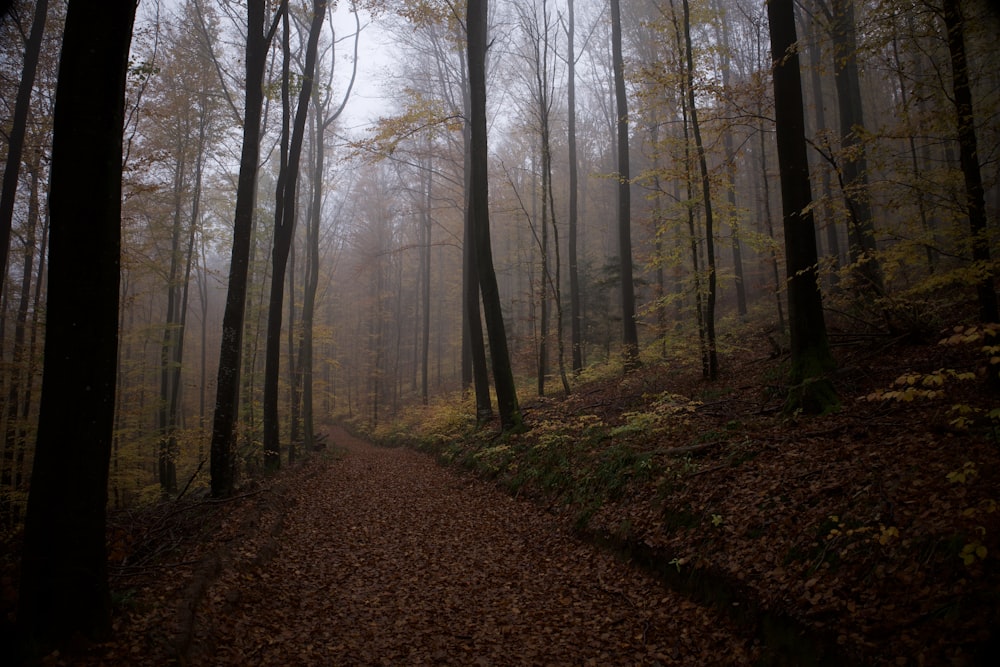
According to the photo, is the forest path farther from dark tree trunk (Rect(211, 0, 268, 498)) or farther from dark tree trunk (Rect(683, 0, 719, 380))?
dark tree trunk (Rect(683, 0, 719, 380))

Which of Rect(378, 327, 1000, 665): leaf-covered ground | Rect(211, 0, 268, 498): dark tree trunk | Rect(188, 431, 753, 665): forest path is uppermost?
Rect(211, 0, 268, 498): dark tree trunk

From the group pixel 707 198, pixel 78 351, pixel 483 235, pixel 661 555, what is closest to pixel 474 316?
pixel 483 235

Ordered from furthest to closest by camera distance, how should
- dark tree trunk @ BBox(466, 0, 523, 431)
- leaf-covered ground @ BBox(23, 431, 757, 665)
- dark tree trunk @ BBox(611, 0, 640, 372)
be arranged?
dark tree trunk @ BBox(611, 0, 640, 372) → dark tree trunk @ BBox(466, 0, 523, 431) → leaf-covered ground @ BBox(23, 431, 757, 665)

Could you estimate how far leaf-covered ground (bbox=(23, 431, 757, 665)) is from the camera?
12.8ft

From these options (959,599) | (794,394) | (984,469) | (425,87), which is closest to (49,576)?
(959,599)

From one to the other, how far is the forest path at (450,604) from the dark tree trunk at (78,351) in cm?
105

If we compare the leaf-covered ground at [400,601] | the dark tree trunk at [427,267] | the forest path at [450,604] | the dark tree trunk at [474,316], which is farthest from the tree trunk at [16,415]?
the dark tree trunk at [427,267]

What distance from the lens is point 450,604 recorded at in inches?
198

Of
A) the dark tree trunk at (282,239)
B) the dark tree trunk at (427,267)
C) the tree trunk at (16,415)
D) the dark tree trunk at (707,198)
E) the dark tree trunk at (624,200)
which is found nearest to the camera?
the dark tree trunk at (707,198)

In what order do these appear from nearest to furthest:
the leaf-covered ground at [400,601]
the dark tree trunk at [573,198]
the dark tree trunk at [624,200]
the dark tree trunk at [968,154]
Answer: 1. the leaf-covered ground at [400,601]
2. the dark tree trunk at [968,154]
3. the dark tree trunk at [624,200]
4. the dark tree trunk at [573,198]

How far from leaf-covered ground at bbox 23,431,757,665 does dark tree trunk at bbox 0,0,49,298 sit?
327 inches

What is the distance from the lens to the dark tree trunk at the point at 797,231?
6.77 metres

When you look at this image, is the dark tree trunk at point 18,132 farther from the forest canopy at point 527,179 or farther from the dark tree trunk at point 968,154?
the dark tree trunk at point 968,154

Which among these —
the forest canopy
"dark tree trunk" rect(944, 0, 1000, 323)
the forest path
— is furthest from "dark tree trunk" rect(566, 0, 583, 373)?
"dark tree trunk" rect(944, 0, 1000, 323)
